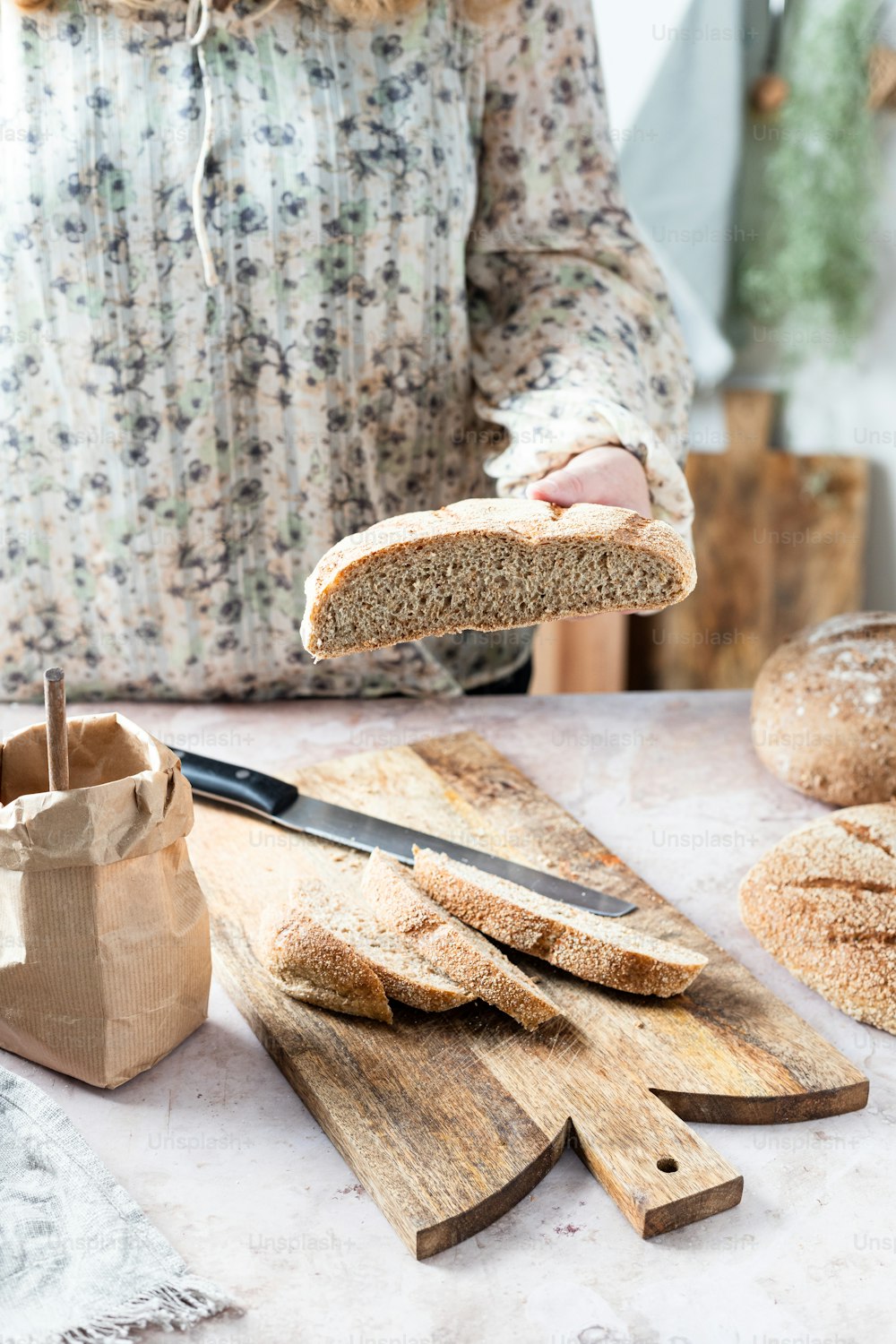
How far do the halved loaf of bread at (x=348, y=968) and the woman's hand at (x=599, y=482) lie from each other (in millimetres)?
483

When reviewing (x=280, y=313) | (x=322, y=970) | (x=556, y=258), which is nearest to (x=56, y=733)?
(x=322, y=970)

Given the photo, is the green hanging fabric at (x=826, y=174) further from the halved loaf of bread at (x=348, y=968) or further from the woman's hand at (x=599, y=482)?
the halved loaf of bread at (x=348, y=968)

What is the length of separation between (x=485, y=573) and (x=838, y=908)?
467 millimetres

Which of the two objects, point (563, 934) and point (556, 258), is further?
point (556, 258)

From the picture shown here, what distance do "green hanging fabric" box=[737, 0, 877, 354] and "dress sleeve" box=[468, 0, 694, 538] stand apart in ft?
5.01

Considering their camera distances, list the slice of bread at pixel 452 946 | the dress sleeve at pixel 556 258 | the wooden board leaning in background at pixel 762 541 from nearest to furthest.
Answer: the slice of bread at pixel 452 946
the dress sleeve at pixel 556 258
the wooden board leaning in background at pixel 762 541

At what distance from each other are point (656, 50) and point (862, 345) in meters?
0.91

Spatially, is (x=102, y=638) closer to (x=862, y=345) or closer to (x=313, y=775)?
(x=313, y=775)

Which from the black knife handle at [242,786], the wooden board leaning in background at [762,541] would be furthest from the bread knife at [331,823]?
the wooden board leaning in background at [762,541]

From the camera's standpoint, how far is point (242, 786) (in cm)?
138

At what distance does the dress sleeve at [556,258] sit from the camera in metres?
1.52

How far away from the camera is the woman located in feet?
4.66

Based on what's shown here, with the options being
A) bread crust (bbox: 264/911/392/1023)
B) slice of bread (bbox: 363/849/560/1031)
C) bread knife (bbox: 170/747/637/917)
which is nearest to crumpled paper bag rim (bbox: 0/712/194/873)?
bread crust (bbox: 264/911/392/1023)

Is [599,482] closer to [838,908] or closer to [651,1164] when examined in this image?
[838,908]
